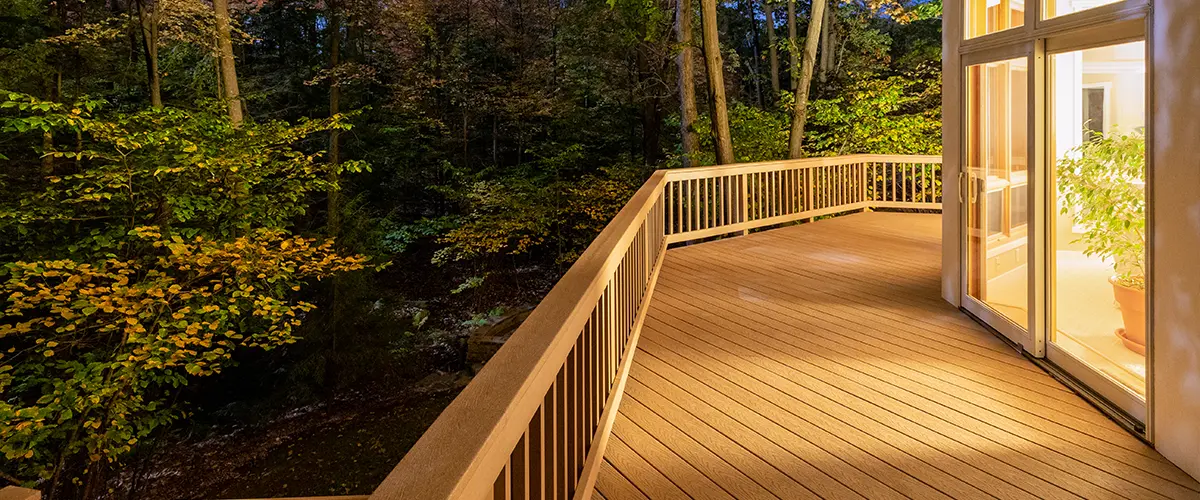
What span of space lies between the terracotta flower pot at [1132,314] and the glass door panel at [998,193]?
0.71 m

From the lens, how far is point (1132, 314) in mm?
3240

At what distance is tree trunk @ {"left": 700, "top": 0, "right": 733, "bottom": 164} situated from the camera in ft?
34.8

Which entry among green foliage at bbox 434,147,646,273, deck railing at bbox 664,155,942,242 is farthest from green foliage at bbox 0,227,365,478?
green foliage at bbox 434,147,646,273

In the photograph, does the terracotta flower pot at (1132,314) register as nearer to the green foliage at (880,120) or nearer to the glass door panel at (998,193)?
the glass door panel at (998,193)

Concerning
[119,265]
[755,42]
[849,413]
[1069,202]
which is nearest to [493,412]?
[849,413]

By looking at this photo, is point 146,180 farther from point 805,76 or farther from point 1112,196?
point 805,76

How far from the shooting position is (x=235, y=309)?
8.18 m

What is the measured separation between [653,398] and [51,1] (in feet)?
39.5

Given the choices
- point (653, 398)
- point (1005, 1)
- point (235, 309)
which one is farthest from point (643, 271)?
point (235, 309)

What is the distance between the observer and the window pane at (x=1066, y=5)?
3.33 m

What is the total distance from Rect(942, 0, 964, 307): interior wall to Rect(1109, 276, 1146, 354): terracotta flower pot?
70.9 inches

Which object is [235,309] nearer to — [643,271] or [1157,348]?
[643,271]

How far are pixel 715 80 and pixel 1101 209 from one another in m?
7.57

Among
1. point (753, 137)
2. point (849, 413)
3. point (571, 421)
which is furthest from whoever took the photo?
point (753, 137)
